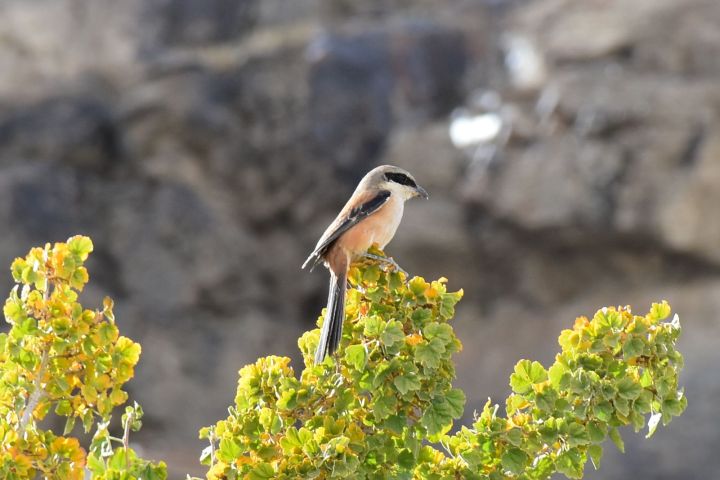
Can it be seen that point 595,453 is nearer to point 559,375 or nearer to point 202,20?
point 559,375

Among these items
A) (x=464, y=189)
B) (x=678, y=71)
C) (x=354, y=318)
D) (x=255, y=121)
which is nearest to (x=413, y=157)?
(x=464, y=189)

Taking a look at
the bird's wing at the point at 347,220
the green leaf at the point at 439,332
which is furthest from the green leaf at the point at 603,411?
the bird's wing at the point at 347,220

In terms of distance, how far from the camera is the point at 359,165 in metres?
22.9

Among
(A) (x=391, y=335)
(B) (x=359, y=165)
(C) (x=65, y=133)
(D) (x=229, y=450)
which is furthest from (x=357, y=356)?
(C) (x=65, y=133)

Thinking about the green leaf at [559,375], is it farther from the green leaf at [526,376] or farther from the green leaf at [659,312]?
the green leaf at [659,312]

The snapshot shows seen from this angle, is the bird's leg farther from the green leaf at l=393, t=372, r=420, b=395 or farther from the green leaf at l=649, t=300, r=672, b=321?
the green leaf at l=649, t=300, r=672, b=321

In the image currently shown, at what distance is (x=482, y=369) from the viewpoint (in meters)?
21.1

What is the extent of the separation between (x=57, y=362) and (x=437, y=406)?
1779 millimetres

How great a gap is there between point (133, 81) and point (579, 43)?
884cm

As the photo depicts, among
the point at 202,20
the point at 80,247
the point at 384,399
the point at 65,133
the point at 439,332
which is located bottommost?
the point at 384,399

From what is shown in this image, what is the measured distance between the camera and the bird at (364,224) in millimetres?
6555

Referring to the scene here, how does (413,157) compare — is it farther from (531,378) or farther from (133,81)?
(531,378)

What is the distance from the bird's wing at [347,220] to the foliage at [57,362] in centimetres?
166

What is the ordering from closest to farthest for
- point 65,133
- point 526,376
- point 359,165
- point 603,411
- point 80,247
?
point 603,411 < point 526,376 < point 80,247 < point 65,133 < point 359,165
